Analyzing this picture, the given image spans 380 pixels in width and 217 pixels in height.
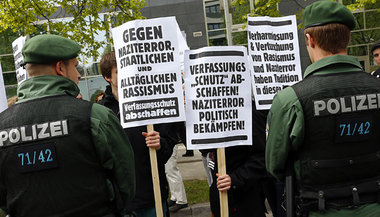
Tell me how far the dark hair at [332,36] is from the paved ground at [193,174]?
4102 mm

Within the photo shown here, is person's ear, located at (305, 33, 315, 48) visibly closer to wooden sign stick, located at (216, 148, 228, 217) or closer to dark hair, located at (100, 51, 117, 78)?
wooden sign stick, located at (216, 148, 228, 217)

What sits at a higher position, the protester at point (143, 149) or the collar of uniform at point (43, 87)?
the collar of uniform at point (43, 87)

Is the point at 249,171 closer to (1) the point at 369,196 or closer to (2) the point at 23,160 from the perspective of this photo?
(1) the point at 369,196

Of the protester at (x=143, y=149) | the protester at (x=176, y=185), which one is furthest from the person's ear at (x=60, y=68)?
the protester at (x=176, y=185)

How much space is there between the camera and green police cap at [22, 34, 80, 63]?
2.18 m

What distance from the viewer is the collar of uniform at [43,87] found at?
2.14 meters

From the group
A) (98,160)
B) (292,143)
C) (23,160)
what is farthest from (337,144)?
(23,160)

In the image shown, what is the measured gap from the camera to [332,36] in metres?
2.24

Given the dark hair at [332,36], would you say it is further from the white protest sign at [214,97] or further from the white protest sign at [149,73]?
the white protest sign at [149,73]

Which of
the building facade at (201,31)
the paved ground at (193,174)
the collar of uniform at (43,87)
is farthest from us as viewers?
the building facade at (201,31)

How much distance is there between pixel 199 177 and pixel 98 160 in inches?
249

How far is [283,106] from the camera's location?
87.2 inches

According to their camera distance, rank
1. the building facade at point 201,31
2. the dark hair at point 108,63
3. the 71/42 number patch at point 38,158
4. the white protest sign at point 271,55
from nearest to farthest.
Answer: the 71/42 number patch at point 38,158
the dark hair at point 108,63
the white protest sign at point 271,55
the building facade at point 201,31

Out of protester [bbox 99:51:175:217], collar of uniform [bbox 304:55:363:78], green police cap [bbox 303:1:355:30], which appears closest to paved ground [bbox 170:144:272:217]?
protester [bbox 99:51:175:217]
